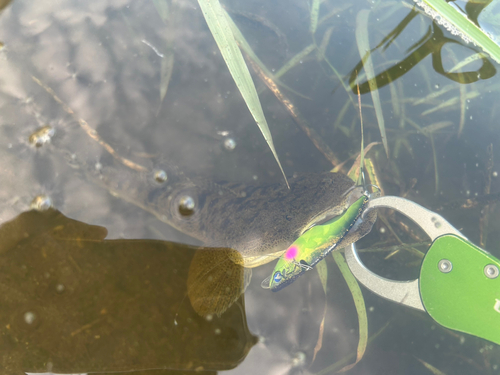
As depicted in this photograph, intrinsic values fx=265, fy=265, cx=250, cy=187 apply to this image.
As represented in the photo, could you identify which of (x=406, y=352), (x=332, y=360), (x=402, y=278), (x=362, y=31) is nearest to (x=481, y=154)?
(x=402, y=278)

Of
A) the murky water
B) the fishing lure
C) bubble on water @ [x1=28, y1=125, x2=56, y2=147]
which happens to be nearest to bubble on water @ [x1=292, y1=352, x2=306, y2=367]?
the murky water

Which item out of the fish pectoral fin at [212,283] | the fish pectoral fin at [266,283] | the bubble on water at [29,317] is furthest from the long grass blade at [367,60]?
the bubble on water at [29,317]

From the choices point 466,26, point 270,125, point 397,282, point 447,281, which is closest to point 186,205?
point 270,125

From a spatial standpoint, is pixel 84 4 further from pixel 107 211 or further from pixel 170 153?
pixel 107 211

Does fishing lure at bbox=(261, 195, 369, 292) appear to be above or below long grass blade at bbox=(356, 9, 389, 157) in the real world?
below

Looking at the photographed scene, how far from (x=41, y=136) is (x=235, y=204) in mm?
1090

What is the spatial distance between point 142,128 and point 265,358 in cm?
144

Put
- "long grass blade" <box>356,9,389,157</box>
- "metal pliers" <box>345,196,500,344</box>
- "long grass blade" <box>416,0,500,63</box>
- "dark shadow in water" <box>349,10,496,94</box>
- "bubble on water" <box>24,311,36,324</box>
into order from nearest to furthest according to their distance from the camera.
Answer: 1. "bubble on water" <box>24,311,36,324</box>
2. "metal pliers" <box>345,196,500,344</box>
3. "long grass blade" <box>416,0,500,63</box>
4. "long grass blade" <box>356,9,389,157</box>
5. "dark shadow in water" <box>349,10,496,94</box>

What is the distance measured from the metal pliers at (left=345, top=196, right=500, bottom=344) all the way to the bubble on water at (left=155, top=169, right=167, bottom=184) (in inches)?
44.7

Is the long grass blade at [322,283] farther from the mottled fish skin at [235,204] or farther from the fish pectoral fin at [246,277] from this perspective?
the fish pectoral fin at [246,277]

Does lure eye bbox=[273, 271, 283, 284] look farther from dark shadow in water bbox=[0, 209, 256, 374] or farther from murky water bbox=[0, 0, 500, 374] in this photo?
dark shadow in water bbox=[0, 209, 256, 374]

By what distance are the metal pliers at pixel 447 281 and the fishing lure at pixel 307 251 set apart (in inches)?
9.5

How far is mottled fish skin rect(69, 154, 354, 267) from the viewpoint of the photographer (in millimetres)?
1433

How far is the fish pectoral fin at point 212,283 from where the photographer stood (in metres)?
1.41
